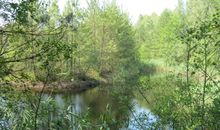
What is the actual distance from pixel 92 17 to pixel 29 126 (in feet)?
127

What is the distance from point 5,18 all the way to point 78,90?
91.7 feet

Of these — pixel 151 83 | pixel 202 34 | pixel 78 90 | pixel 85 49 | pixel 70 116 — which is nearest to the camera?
pixel 202 34

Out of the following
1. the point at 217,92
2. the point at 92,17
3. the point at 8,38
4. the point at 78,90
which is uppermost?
the point at 92,17

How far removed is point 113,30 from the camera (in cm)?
4659

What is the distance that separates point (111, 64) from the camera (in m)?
46.6

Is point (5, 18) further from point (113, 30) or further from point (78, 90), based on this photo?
point (113, 30)

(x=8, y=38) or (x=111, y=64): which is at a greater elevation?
(x=8, y=38)

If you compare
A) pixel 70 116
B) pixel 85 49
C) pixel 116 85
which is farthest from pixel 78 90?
pixel 70 116

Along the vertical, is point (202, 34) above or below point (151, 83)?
above

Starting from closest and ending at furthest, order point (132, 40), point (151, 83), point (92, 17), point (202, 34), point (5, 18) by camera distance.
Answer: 1. point (5, 18)
2. point (202, 34)
3. point (151, 83)
4. point (92, 17)
5. point (132, 40)

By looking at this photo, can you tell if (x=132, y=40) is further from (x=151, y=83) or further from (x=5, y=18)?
(x=5, y=18)

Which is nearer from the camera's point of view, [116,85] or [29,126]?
[29,126]

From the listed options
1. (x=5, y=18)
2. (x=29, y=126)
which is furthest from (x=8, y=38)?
(x=29, y=126)

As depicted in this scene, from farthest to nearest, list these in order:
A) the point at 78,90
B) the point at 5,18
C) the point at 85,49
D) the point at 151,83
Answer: the point at 85,49, the point at 78,90, the point at 151,83, the point at 5,18
